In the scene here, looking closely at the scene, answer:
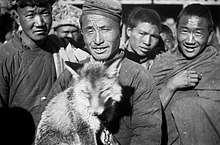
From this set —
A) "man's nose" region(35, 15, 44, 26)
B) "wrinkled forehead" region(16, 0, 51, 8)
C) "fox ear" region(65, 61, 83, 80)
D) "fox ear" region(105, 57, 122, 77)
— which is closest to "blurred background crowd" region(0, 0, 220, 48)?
"wrinkled forehead" region(16, 0, 51, 8)

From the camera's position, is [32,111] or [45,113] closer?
[45,113]

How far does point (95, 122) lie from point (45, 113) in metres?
0.45

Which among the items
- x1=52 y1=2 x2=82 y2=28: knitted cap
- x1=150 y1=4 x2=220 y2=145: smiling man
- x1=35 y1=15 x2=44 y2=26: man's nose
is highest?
x1=35 y1=15 x2=44 y2=26: man's nose

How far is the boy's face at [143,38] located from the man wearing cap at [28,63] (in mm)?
1336

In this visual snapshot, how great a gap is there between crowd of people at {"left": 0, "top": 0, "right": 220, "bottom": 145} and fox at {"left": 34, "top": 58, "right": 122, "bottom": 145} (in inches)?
2.0

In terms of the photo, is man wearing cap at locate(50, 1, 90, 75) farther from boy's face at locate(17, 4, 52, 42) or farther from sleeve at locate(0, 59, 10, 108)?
sleeve at locate(0, 59, 10, 108)

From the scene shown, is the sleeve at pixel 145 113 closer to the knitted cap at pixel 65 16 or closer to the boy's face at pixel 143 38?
the boy's face at pixel 143 38

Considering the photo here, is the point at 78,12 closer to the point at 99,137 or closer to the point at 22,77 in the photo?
the point at 22,77

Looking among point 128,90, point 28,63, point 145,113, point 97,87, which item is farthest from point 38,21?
point 145,113

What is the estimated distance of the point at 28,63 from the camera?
3.06 m

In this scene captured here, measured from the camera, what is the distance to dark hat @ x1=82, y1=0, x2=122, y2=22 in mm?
2510

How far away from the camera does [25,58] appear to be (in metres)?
3.06

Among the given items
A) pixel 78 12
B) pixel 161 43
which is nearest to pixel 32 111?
pixel 161 43

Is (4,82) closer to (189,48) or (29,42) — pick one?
(29,42)
